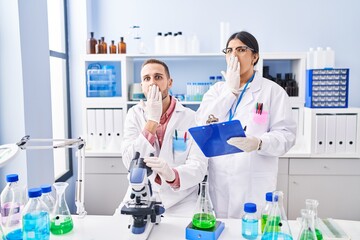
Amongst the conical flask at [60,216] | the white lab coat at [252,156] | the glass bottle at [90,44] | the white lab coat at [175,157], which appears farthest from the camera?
the glass bottle at [90,44]

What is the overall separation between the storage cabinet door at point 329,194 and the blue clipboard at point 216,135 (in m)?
1.51

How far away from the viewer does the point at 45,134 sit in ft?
7.63

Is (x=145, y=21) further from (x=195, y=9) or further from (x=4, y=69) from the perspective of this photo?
(x=4, y=69)

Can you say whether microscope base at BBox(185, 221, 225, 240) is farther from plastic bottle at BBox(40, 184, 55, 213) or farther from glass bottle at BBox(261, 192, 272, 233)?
plastic bottle at BBox(40, 184, 55, 213)

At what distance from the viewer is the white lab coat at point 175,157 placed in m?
1.69

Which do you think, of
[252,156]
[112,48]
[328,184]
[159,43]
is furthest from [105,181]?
[328,184]

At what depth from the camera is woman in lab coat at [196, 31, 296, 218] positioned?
6.12 feet

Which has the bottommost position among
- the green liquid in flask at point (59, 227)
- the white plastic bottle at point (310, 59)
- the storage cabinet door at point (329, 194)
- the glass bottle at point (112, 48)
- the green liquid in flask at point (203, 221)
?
the storage cabinet door at point (329, 194)

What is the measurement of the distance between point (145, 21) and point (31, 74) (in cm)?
155

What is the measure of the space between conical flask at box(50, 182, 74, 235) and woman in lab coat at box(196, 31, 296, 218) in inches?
34.9

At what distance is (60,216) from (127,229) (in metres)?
0.27

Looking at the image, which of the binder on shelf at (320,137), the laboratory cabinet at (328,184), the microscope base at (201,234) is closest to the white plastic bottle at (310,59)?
the binder on shelf at (320,137)

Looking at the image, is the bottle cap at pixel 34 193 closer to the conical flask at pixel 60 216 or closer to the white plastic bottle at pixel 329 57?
the conical flask at pixel 60 216

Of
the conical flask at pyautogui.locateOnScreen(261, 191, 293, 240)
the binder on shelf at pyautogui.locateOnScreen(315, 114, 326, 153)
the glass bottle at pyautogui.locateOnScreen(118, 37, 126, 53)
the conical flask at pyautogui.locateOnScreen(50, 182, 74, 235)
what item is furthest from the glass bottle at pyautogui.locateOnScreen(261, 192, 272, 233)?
the glass bottle at pyautogui.locateOnScreen(118, 37, 126, 53)
